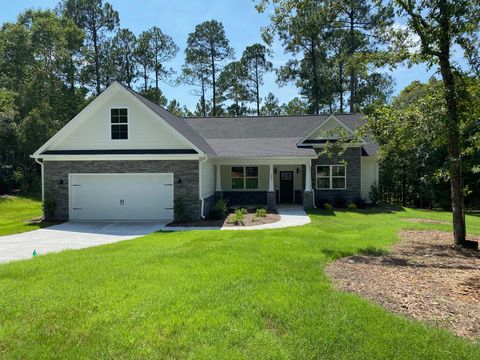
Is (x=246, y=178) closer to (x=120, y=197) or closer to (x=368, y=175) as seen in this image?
(x=368, y=175)

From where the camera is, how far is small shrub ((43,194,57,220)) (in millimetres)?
16266

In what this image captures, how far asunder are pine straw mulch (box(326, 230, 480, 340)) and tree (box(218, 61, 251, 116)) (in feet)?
118

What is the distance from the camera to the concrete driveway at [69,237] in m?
10.4

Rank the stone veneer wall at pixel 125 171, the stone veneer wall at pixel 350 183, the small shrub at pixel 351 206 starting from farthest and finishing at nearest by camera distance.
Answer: the stone veneer wall at pixel 350 183
the small shrub at pixel 351 206
the stone veneer wall at pixel 125 171

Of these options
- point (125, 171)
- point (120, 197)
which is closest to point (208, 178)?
point (125, 171)

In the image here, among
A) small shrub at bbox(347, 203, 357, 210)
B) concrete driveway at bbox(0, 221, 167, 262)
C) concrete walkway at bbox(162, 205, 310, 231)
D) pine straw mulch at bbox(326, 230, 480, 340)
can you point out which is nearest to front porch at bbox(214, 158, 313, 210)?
concrete walkway at bbox(162, 205, 310, 231)

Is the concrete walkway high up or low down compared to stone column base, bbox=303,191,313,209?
down

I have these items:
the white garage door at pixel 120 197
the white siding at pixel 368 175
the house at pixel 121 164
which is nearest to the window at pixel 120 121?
the house at pixel 121 164

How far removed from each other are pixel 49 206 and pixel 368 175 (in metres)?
17.0

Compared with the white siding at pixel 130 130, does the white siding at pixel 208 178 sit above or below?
below

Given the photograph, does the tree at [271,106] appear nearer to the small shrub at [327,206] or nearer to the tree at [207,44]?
the tree at [207,44]

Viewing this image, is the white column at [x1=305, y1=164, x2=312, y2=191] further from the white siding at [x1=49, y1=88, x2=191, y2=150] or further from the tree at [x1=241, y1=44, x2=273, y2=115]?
the tree at [x1=241, y1=44, x2=273, y2=115]

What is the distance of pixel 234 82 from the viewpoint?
4366 centimetres

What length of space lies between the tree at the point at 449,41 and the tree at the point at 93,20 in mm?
36656
